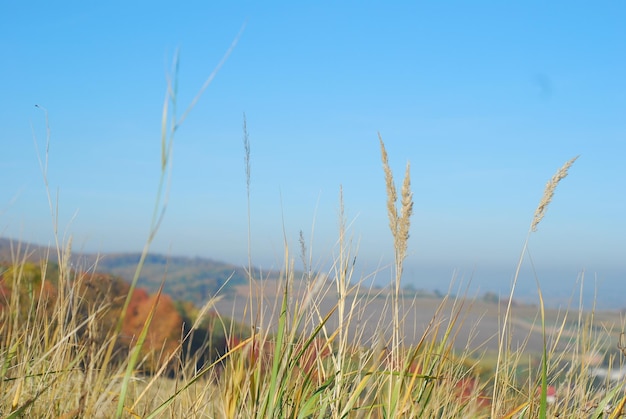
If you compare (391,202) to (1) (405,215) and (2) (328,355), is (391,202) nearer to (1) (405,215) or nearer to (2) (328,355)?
(1) (405,215)

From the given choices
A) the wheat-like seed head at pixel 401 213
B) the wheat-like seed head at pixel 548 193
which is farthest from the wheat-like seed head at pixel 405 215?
the wheat-like seed head at pixel 548 193

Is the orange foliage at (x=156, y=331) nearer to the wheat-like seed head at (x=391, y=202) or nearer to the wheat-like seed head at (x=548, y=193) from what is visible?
the wheat-like seed head at (x=391, y=202)

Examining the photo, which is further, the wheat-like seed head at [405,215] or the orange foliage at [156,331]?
the orange foliage at [156,331]

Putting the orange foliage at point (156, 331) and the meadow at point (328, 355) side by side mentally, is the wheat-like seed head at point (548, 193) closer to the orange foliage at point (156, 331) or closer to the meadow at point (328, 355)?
the meadow at point (328, 355)

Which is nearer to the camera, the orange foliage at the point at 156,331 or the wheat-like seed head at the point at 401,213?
the wheat-like seed head at the point at 401,213

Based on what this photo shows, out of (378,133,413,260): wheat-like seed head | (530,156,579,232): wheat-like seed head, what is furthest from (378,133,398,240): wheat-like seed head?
(530,156,579,232): wheat-like seed head

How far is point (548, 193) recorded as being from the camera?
7.06ft

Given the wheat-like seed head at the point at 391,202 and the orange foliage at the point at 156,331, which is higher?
the wheat-like seed head at the point at 391,202

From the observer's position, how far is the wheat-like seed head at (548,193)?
215 cm

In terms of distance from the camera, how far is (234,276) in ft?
7.47

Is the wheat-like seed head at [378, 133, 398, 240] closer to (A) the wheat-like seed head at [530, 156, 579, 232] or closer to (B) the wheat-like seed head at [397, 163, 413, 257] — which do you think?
(B) the wheat-like seed head at [397, 163, 413, 257]

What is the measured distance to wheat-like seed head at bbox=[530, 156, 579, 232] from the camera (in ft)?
7.05

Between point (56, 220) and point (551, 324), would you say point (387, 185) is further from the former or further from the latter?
point (56, 220)

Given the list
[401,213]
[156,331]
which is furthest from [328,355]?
[156,331]
